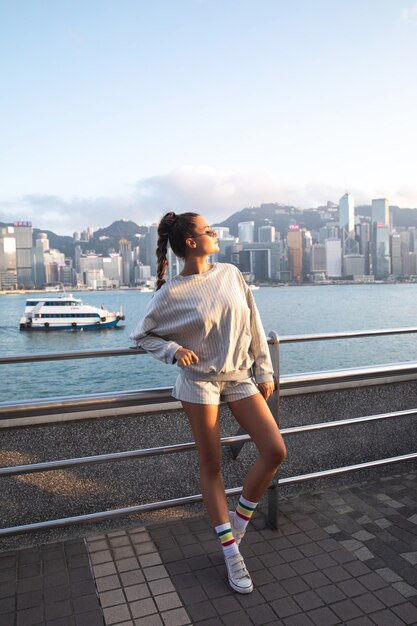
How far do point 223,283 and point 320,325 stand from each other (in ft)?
207

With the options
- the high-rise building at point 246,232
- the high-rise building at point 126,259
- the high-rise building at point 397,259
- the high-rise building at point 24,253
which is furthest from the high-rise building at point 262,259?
the high-rise building at point 24,253

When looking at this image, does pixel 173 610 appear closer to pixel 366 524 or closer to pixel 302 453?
pixel 366 524

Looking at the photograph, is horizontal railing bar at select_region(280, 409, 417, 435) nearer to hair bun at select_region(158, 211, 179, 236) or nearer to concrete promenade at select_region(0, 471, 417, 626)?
concrete promenade at select_region(0, 471, 417, 626)

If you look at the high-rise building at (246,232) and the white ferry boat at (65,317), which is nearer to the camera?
the white ferry boat at (65,317)

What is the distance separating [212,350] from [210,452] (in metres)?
0.50

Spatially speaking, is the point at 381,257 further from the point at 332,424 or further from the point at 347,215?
the point at 332,424

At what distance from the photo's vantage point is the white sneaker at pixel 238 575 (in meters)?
2.44

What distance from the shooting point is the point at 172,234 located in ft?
8.50

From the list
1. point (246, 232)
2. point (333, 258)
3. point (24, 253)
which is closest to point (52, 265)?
point (24, 253)

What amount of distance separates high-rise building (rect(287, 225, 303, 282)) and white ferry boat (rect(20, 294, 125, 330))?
68862mm

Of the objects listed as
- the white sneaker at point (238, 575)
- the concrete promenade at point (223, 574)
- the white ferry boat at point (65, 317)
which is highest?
the white sneaker at point (238, 575)

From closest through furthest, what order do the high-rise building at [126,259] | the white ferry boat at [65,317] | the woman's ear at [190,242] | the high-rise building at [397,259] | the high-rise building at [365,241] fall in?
the woman's ear at [190,242]
the white ferry boat at [65,317]
the high-rise building at [397,259]
the high-rise building at [365,241]
the high-rise building at [126,259]

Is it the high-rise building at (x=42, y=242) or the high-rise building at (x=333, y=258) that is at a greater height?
the high-rise building at (x=42, y=242)

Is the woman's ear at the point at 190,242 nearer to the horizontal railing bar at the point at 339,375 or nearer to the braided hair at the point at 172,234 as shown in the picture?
the braided hair at the point at 172,234
